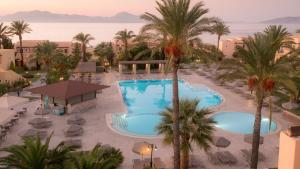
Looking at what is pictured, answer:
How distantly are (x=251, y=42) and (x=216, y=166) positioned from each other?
6301mm

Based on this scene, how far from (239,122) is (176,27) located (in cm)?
1303

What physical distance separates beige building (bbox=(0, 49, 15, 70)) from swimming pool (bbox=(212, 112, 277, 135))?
2733cm

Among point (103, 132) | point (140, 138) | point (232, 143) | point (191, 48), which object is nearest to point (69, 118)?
point (103, 132)

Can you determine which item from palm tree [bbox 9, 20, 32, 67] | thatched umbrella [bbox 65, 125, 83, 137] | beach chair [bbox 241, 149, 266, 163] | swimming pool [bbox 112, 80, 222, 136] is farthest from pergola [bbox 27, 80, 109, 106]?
palm tree [bbox 9, 20, 32, 67]

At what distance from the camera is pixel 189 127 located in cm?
1418

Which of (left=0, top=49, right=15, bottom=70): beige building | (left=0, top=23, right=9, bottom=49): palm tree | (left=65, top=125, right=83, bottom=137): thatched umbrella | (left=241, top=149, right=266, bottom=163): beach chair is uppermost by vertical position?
(left=0, top=23, right=9, bottom=49): palm tree

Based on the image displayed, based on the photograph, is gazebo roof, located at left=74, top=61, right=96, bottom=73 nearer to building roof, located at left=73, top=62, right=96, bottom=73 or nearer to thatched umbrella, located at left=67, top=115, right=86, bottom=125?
building roof, located at left=73, top=62, right=96, bottom=73

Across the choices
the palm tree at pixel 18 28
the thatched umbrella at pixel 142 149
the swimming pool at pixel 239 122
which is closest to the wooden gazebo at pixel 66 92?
the swimming pool at pixel 239 122

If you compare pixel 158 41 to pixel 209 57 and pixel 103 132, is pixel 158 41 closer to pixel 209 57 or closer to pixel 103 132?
pixel 209 57

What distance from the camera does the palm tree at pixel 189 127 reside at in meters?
14.1

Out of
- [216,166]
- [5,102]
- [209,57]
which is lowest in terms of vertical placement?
[216,166]

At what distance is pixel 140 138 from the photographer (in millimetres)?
19906

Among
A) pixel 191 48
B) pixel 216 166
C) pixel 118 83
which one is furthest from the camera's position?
pixel 118 83

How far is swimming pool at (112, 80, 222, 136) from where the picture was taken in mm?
22958
